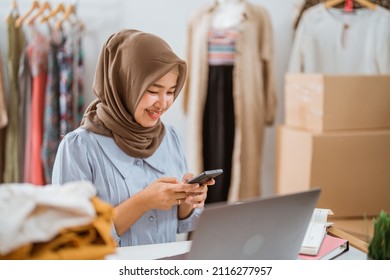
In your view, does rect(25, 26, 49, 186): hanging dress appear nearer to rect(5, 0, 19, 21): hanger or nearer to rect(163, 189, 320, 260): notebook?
rect(5, 0, 19, 21): hanger

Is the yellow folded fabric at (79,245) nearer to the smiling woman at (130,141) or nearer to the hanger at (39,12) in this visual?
the smiling woman at (130,141)

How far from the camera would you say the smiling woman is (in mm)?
1229

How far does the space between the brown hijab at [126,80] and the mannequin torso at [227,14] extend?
1.30m

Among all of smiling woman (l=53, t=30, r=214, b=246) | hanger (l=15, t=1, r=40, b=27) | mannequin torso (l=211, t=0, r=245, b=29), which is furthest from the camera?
mannequin torso (l=211, t=0, r=245, b=29)

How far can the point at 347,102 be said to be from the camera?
221cm

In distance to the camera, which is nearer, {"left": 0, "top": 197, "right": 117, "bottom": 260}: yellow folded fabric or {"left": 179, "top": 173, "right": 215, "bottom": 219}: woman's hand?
{"left": 0, "top": 197, "right": 117, "bottom": 260}: yellow folded fabric

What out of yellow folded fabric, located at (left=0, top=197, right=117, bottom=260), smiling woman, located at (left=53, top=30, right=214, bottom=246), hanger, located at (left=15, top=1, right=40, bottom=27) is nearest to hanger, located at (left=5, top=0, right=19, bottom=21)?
hanger, located at (left=15, top=1, right=40, bottom=27)

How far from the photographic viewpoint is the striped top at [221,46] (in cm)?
254

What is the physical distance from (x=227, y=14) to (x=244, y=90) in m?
0.38

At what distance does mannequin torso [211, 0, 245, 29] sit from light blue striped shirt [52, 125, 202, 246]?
1.35m

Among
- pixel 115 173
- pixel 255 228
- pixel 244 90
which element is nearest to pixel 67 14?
pixel 244 90
